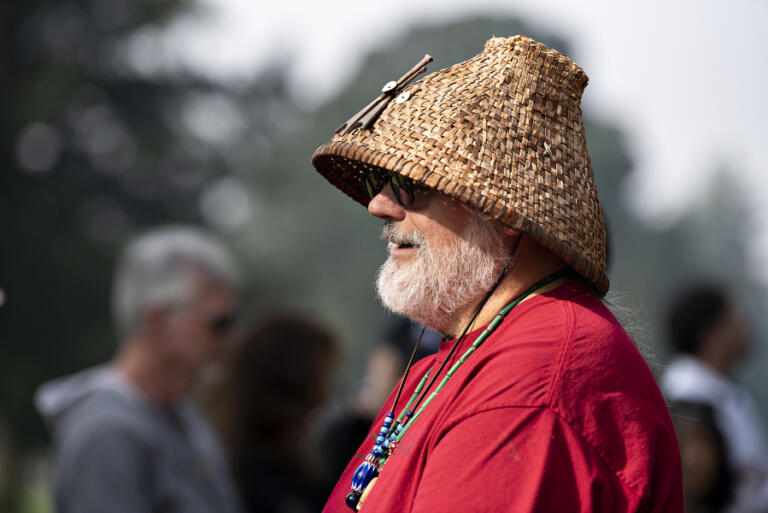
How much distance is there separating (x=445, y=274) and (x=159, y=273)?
2524mm

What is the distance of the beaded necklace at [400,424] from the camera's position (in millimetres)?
2045

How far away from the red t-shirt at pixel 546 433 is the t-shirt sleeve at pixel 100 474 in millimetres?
1980

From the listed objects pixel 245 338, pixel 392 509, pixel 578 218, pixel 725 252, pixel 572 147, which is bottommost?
pixel 725 252

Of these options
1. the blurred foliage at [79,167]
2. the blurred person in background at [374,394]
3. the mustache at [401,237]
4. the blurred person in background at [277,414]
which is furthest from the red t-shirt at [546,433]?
the blurred foliage at [79,167]

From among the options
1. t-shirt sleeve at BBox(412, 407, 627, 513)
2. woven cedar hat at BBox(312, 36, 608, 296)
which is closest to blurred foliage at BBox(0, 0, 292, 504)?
woven cedar hat at BBox(312, 36, 608, 296)

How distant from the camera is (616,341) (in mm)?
1891

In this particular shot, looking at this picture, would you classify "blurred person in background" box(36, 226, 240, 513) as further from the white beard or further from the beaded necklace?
the white beard

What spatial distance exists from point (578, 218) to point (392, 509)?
75 cm

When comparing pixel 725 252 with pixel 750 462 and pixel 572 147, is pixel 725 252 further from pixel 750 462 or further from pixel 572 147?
pixel 572 147

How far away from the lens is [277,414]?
4.40 metres

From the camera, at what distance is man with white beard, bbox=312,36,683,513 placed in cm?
174

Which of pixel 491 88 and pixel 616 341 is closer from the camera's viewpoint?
pixel 616 341

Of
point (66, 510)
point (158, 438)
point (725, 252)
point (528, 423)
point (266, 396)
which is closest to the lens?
point (528, 423)

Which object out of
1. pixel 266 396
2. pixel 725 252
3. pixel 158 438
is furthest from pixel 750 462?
pixel 725 252
